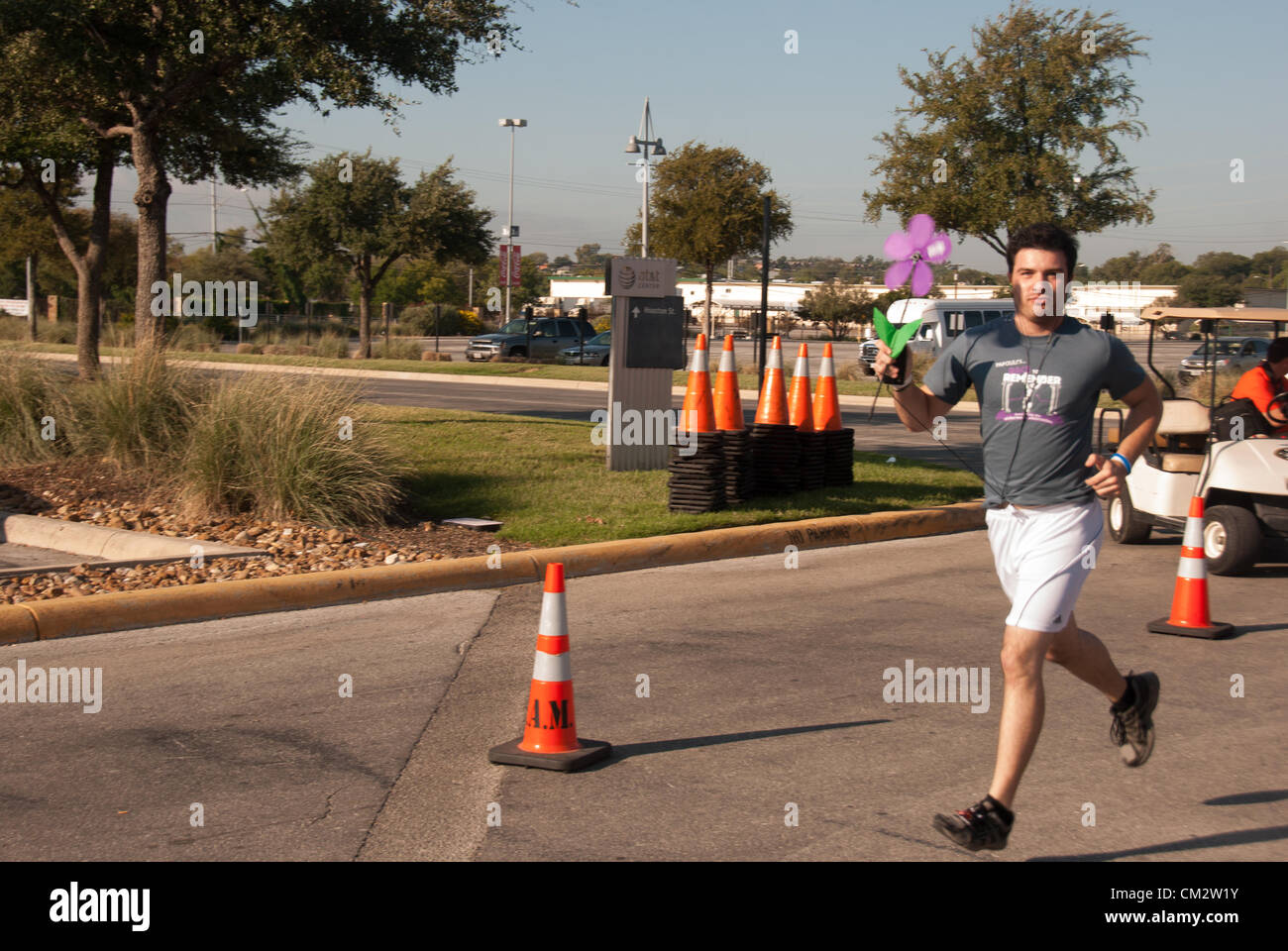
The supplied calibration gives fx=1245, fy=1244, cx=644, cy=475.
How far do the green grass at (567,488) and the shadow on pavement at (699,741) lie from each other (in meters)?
3.99

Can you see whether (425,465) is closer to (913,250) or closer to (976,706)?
(976,706)

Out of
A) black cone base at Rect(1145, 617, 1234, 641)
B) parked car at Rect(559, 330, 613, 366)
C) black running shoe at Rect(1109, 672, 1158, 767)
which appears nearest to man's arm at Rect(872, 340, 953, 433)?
black running shoe at Rect(1109, 672, 1158, 767)

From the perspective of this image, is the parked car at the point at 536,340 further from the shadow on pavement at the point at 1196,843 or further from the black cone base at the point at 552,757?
the shadow on pavement at the point at 1196,843

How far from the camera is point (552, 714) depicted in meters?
5.01

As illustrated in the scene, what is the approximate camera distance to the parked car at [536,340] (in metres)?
39.6

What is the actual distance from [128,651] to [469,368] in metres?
25.1

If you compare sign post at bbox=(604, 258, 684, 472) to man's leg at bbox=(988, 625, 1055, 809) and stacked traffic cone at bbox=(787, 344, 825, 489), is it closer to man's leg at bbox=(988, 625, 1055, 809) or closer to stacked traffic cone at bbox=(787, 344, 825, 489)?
stacked traffic cone at bbox=(787, 344, 825, 489)

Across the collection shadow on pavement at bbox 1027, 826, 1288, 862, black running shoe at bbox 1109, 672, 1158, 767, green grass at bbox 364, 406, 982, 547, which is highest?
green grass at bbox 364, 406, 982, 547

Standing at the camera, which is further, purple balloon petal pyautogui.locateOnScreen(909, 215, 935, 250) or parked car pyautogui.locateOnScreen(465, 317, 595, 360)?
parked car pyautogui.locateOnScreen(465, 317, 595, 360)

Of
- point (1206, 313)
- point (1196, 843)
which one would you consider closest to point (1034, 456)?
point (1196, 843)

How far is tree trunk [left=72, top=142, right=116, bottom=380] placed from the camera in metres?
17.0

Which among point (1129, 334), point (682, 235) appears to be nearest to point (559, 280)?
point (1129, 334)

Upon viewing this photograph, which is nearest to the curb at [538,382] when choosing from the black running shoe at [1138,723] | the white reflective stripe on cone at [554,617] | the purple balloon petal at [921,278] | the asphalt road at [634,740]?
the asphalt road at [634,740]

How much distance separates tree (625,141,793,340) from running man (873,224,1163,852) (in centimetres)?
4004
